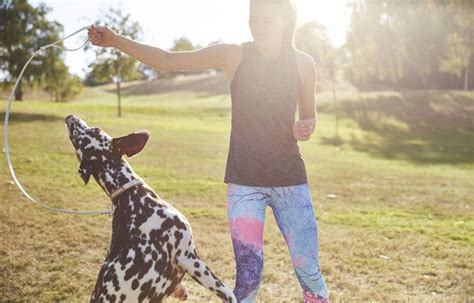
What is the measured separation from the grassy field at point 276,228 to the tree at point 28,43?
15.2 meters

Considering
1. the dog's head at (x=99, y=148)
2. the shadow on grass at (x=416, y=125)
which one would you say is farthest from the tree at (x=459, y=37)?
the dog's head at (x=99, y=148)

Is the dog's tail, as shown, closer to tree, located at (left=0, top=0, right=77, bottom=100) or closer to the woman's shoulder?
the woman's shoulder

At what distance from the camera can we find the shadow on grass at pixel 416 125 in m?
27.7

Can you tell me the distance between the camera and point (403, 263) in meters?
8.17

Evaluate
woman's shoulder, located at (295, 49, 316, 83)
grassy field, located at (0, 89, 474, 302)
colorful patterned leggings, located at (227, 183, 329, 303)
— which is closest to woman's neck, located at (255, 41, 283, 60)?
woman's shoulder, located at (295, 49, 316, 83)

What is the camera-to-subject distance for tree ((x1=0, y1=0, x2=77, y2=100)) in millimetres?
40003

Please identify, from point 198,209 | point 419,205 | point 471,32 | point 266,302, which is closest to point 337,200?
point 419,205

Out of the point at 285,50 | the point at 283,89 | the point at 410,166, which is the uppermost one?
the point at 285,50

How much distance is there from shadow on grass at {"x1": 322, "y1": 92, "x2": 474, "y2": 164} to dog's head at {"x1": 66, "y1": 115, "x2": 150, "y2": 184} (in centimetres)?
2190

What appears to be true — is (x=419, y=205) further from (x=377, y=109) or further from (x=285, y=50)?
(x=377, y=109)

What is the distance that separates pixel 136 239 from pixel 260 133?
1219mm

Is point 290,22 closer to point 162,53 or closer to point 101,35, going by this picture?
point 162,53

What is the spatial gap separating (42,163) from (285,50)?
14.1 metres

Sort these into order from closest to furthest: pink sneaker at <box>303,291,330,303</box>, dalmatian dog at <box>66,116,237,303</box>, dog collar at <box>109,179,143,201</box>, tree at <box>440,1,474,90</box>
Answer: dalmatian dog at <box>66,116,237,303</box> < dog collar at <box>109,179,143,201</box> < pink sneaker at <box>303,291,330,303</box> < tree at <box>440,1,474,90</box>
